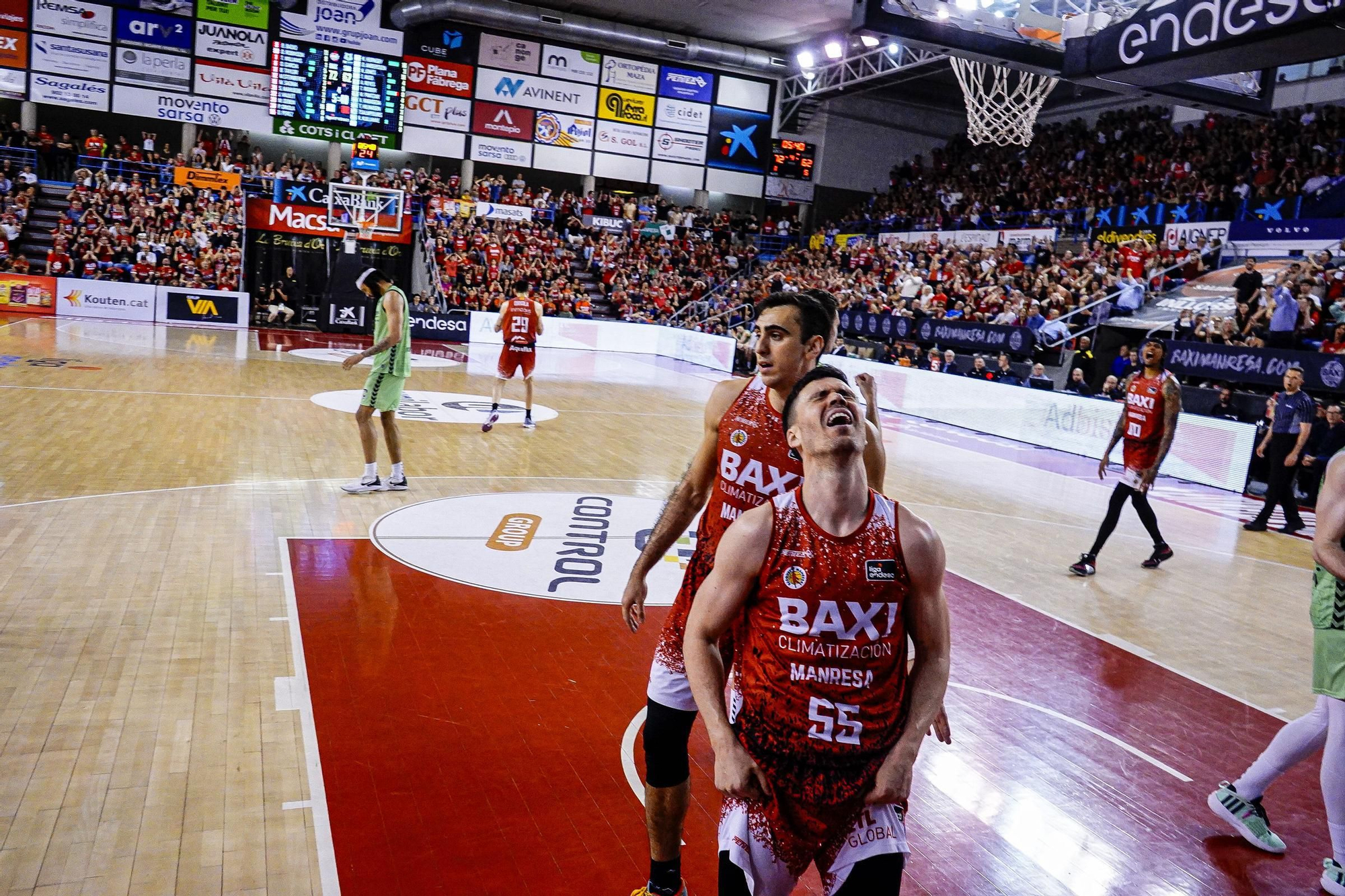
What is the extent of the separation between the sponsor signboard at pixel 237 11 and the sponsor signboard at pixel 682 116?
12253mm

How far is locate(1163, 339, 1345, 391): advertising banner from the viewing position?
13.1 meters

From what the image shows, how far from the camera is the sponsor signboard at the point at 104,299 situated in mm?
22797

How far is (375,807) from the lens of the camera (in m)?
3.52

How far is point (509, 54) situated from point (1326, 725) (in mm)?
31391

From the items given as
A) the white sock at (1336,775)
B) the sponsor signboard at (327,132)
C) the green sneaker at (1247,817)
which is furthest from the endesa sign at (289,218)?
the white sock at (1336,775)

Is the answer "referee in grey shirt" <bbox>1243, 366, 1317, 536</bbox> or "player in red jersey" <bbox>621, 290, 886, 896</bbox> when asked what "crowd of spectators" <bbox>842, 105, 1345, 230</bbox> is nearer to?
"referee in grey shirt" <bbox>1243, 366, 1317, 536</bbox>

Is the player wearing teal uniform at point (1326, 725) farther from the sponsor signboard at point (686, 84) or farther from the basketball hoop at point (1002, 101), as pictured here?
the sponsor signboard at point (686, 84)

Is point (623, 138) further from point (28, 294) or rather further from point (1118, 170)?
point (28, 294)

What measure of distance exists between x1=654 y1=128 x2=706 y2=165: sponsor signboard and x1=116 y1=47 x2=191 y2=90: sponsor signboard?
1433 centimetres

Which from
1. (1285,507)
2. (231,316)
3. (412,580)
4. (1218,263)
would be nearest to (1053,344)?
(1218,263)

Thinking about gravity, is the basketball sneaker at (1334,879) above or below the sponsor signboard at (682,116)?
below

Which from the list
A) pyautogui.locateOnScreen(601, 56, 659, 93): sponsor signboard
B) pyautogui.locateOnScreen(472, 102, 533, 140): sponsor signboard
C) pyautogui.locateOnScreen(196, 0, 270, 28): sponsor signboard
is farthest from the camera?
pyautogui.locateOnScreen(601, 56, 659, 93): sponsor signboard

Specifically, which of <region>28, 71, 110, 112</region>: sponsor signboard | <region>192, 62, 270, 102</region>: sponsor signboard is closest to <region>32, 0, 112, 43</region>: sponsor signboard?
<region>28, 71, 110, 112</region>: sponsor signboard

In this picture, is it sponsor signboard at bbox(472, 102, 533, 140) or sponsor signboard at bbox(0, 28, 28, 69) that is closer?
sponsor signboard at bbox(0, 28, 28, 69)
